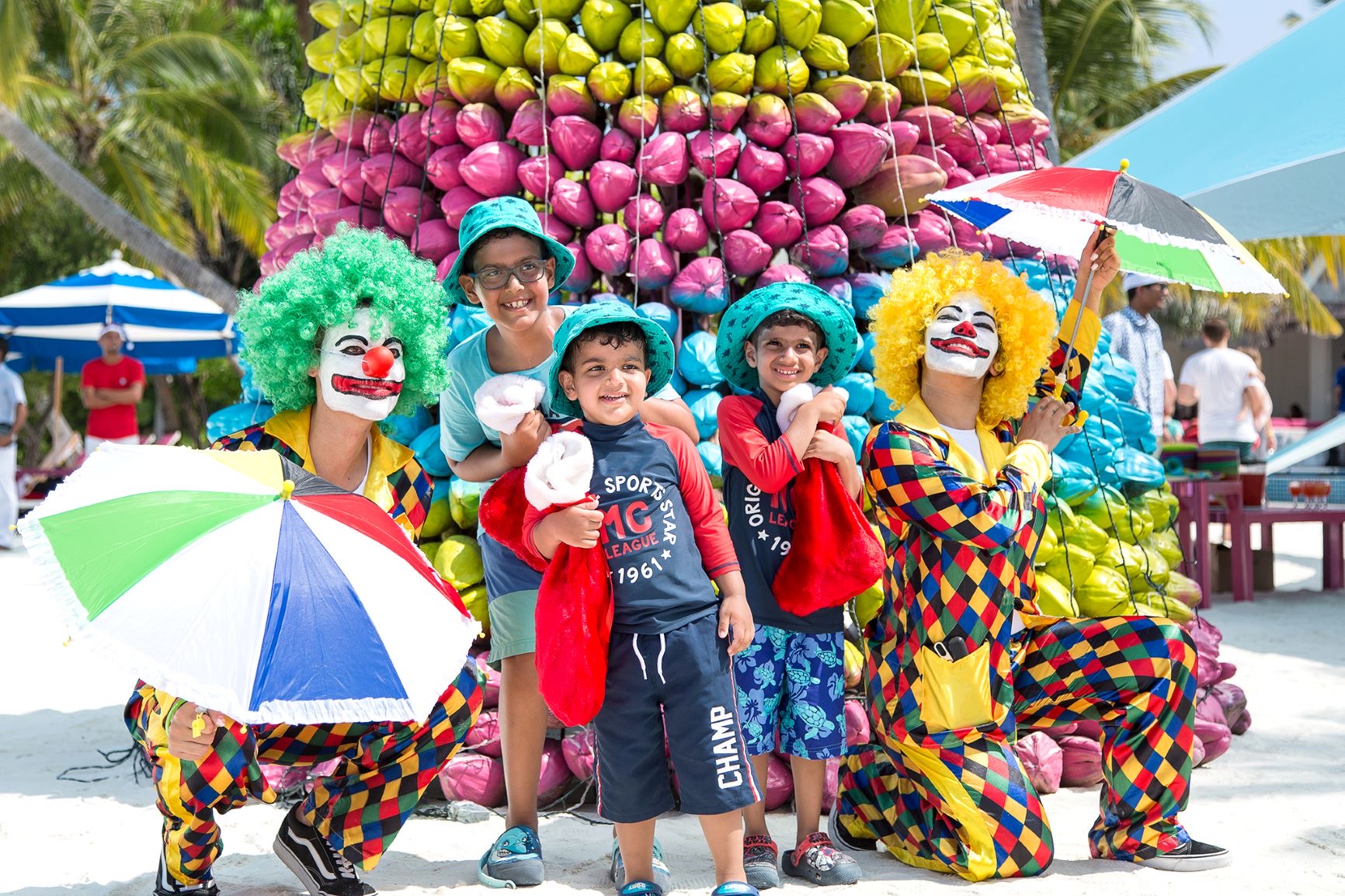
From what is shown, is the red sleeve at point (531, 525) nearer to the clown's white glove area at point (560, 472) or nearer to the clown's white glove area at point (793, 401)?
the clown's white glove area at point (560, 472)

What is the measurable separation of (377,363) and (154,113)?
14.9 meters

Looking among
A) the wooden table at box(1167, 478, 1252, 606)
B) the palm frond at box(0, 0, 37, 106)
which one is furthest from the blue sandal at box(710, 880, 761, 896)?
the palm frond at box(0, 0, 37, 106)

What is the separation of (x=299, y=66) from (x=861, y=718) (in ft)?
45.2

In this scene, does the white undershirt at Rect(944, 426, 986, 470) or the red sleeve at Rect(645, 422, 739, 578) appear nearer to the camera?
the red sleeve at Rect(645, 422, 739, 578)

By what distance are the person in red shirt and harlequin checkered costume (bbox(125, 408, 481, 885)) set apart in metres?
7.33

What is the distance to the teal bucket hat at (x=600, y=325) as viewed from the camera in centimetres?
269

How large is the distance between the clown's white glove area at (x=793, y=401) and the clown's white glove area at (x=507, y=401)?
1.90 ft

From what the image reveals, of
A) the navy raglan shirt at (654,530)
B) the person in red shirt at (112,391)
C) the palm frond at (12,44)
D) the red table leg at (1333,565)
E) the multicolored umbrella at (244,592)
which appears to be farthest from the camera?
the palm frond at (12,44)

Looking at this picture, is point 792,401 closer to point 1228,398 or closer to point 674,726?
point 674,726

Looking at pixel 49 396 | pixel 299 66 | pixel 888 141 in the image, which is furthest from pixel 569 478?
pixel 49 396

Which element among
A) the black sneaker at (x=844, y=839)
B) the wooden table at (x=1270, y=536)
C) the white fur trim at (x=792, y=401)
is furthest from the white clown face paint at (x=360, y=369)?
the wooden table at (x=1270, y=536)

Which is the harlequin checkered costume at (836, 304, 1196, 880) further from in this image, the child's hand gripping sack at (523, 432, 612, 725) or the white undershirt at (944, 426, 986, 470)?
the child's hand gripping sack at (523, 432, 612, 725)

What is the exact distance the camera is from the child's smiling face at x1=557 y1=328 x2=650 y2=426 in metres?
2.70

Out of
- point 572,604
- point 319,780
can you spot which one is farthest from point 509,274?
point 319,780
